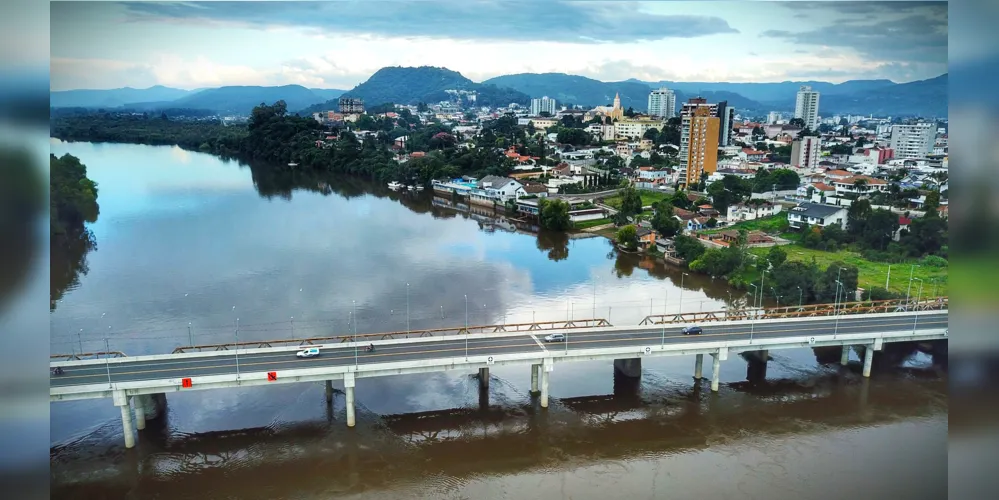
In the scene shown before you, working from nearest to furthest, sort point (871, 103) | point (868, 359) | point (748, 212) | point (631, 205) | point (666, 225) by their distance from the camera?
point (868, 359), point (666, 225), point (748, 212), point (631, 205), point (871, 103)

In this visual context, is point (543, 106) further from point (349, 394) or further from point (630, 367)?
point (349, 394)

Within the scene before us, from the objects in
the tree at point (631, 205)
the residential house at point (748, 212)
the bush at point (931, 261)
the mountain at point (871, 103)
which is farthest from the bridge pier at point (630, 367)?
the mountain at point (871, 103)

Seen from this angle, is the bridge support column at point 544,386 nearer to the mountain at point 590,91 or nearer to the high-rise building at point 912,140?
the high-rise building at point 912,140

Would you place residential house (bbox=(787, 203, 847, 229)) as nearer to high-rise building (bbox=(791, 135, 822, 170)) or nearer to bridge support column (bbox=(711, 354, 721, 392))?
bridge support column (bbox=(711, 354, 721, 392))

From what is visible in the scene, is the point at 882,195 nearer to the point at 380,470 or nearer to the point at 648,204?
the point at 648,204

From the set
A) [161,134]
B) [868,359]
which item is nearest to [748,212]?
[868,359]

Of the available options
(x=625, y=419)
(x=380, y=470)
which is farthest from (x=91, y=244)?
(x=625, y=419)

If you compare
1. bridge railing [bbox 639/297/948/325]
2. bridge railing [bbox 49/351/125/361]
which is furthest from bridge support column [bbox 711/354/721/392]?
bridge railing [bbox 49/351/125/361]
